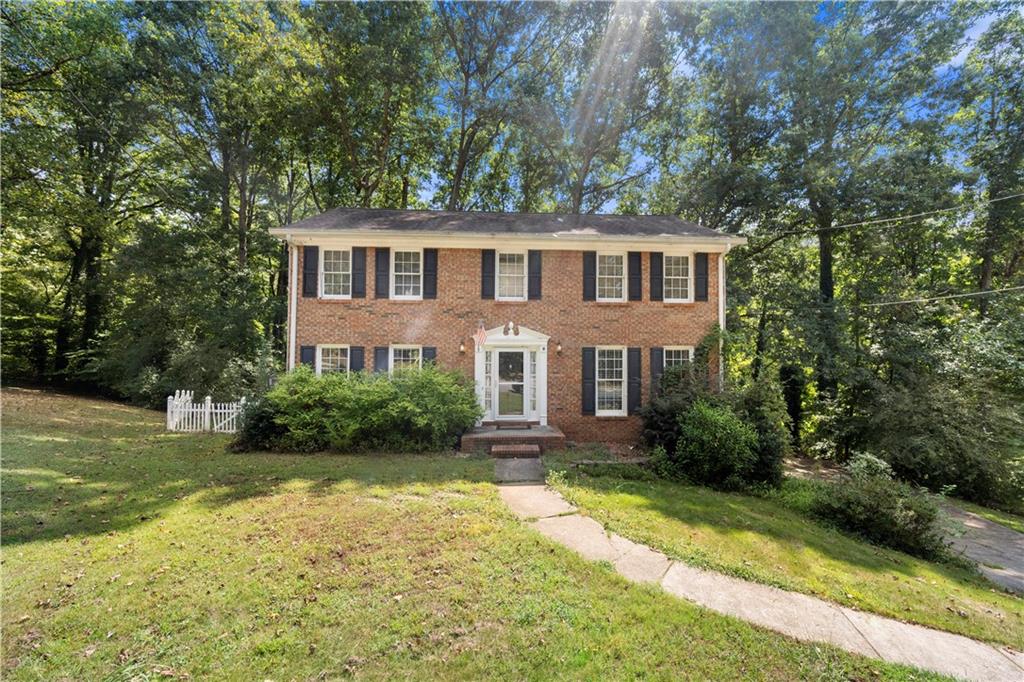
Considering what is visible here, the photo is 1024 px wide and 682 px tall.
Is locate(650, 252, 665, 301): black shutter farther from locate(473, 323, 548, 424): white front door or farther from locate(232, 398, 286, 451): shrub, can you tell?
locate(232, 398, 286, 451): shrub

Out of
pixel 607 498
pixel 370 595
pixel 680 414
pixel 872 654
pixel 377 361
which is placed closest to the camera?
pixel 872 654

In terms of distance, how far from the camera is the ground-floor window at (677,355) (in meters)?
11.6

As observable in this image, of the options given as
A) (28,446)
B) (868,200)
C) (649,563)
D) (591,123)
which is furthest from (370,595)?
A: (591,123)

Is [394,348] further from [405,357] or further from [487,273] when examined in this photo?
[487,273]

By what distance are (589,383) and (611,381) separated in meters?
0.64

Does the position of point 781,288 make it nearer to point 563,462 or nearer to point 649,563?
point 563,462

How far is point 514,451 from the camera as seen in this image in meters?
9.24

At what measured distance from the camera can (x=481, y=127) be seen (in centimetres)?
2020

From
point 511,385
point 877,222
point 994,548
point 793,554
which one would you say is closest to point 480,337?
point 511,385

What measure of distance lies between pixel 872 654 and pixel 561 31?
2224cm

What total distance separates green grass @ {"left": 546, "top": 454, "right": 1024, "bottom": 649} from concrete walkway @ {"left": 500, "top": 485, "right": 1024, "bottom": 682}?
0.20 metres

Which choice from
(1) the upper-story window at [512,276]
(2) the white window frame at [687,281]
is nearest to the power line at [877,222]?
(2) the white window frame at [687,281]

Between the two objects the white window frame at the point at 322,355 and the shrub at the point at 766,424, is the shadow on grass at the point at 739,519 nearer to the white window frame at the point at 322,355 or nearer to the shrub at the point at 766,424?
the shrub at the point at 766,424

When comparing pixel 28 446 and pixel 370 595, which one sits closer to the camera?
pixel 370 595
